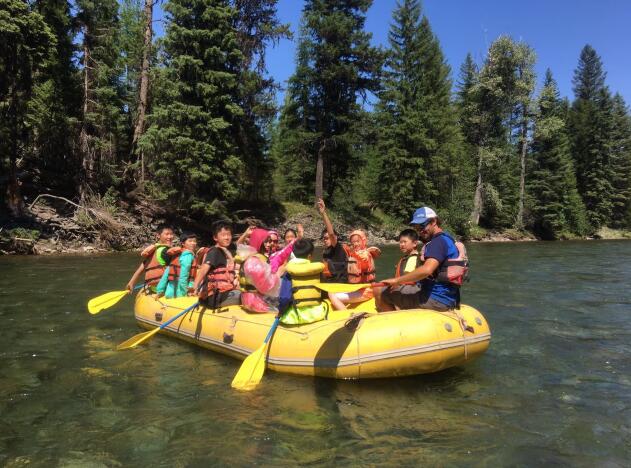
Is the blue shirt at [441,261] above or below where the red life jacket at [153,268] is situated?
above

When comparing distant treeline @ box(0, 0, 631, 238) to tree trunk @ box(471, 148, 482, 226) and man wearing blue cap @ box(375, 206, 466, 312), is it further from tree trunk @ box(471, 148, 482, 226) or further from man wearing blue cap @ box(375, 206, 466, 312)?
man wearing blue cap @ box(375, 206, 466, 312)

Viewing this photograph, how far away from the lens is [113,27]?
63.0ft

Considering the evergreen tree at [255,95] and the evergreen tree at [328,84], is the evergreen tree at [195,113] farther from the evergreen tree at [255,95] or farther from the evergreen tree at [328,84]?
the evergreen tree at [328,84]

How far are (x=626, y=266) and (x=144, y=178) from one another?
715 inches

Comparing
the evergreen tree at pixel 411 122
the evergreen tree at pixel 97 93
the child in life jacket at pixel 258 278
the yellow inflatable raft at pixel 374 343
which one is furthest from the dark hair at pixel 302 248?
the evergreen tree at pixel 411 122

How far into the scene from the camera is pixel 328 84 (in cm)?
2466

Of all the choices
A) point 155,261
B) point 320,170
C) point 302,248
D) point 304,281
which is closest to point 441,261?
point 304,281

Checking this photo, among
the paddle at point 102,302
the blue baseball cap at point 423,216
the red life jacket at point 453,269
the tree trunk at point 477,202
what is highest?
the tree trunk at point 477,202

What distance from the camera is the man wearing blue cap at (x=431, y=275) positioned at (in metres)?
4.68

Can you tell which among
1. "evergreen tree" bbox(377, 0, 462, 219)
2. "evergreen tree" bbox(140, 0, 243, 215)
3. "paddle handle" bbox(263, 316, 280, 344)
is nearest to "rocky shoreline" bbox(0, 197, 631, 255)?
"evergreen tree" bbox(140, 0, 243, 215)

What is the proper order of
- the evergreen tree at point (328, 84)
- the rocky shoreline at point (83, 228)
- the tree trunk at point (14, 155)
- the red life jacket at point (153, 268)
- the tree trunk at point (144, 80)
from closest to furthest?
the red life jacket at point (153, 268) → the tree trunk at point (14, 155) → the rocky shoreline at point (83, 228) → the tree trunk at point (144, 80) → the evergreen tree at point (328, 84)

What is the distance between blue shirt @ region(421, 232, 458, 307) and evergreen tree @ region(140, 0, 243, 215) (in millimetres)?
14195

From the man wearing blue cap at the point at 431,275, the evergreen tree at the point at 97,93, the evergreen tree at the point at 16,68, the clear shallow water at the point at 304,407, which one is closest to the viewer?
the clear shallow water at the point at 304,407

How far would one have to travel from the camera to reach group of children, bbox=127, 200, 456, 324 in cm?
489
